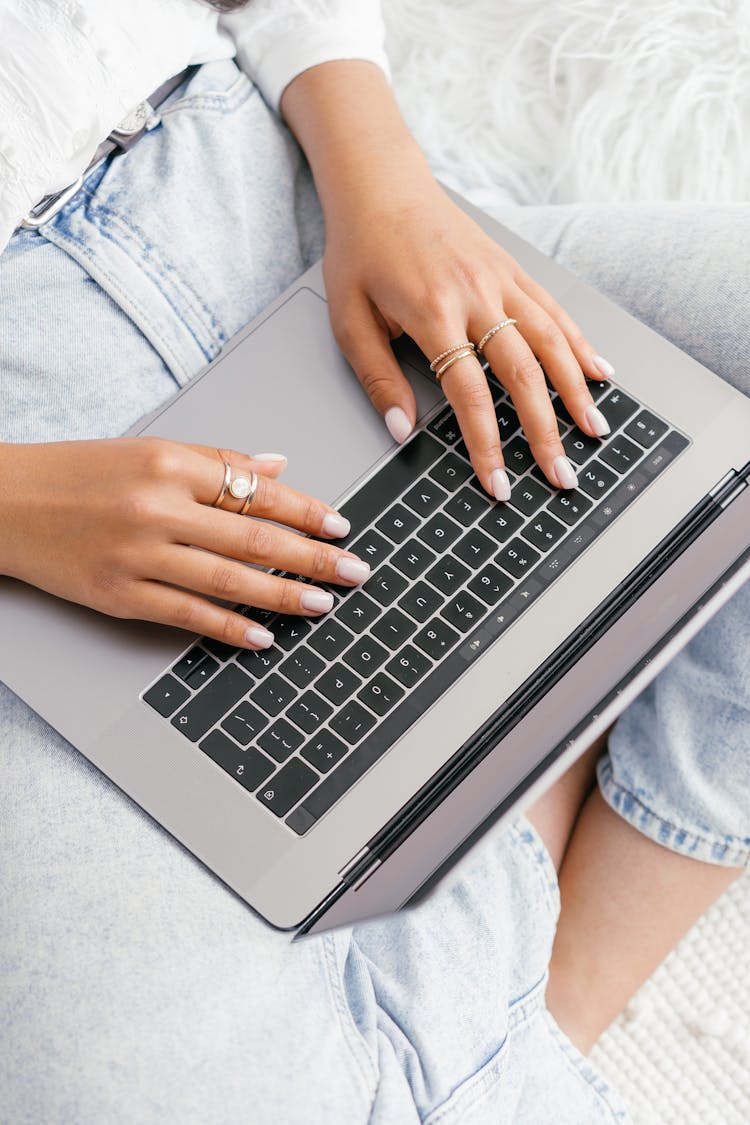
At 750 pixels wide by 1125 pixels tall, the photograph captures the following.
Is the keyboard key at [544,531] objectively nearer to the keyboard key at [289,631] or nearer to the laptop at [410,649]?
the laptop at [410,649]

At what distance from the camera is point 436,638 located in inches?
23.7

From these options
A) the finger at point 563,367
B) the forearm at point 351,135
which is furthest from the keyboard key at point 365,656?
the forearm at point 351,135

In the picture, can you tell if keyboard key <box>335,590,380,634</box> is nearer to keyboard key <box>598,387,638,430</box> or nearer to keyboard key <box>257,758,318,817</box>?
keyboard key <box>257,758,318,817</box>

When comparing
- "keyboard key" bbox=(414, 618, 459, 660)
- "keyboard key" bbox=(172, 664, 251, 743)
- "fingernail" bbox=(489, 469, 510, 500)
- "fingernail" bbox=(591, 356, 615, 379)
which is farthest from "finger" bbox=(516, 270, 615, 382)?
"keyboard key" bbox=(172, 664, 251, 743)

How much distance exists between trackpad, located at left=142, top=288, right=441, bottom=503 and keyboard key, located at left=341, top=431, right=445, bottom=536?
12mm

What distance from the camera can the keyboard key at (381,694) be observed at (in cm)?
59

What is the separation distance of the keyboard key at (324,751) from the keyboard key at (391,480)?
0.13 metres

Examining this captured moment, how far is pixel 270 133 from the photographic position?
81 cm

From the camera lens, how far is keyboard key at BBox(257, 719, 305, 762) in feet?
1.91

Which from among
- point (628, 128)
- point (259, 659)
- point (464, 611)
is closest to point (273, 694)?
point (259, 659)

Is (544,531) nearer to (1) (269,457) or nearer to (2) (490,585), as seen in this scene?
(2) (490,585)

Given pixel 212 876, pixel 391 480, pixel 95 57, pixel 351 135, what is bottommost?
pixel 212 876

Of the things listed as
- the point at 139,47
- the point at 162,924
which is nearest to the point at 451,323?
the point at 139,47

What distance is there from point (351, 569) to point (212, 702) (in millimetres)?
119
